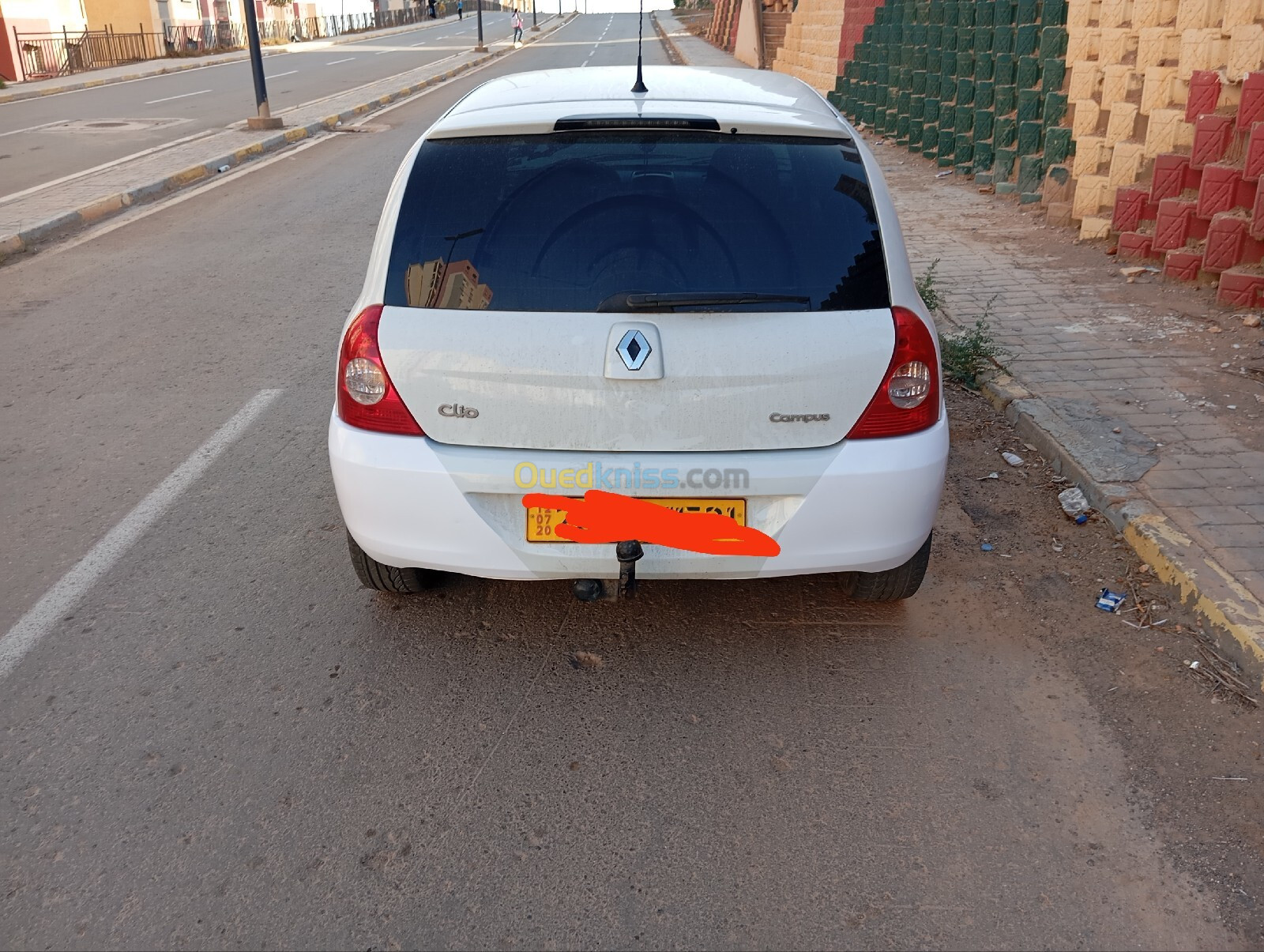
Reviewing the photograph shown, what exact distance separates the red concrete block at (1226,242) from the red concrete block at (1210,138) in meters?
0.47

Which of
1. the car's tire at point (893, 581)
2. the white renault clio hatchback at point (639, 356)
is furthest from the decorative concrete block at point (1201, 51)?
the car's tire at point (893, 581)

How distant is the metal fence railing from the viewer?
115 ft

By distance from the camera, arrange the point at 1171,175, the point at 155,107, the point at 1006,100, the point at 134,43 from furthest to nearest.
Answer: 1. the point at 134,43
2. the point at 155,107
3. the point at 1006,100
4. the point at 1171,175

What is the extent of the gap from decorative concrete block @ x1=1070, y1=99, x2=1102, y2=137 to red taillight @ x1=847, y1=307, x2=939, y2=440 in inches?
293

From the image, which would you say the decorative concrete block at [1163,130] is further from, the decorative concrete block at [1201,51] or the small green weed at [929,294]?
the small green weed at [929,294]

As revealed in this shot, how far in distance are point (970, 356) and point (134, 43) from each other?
44855 millimetres

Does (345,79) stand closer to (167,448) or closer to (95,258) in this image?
(95,258)

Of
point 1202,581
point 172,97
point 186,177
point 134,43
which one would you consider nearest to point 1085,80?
point 1202,581

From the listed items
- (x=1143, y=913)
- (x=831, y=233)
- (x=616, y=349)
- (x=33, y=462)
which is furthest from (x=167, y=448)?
(x=1143, y=913)

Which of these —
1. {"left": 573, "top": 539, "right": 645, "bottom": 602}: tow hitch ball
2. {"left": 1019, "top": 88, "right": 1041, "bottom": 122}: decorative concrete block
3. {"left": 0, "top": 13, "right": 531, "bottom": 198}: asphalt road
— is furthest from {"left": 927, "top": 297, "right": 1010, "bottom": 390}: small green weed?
{"left": 0, "top": 13, "right": 531, "bottom": 198}: asphalt road

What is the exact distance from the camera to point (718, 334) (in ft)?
10.4

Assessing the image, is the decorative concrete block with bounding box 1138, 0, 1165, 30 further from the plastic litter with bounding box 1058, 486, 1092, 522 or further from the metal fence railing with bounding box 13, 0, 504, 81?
the metal fence railing with bounding box 13, 0, 504, 81

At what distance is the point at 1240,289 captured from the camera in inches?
283

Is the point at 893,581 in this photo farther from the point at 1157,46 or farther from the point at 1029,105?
the point at 1029,105
